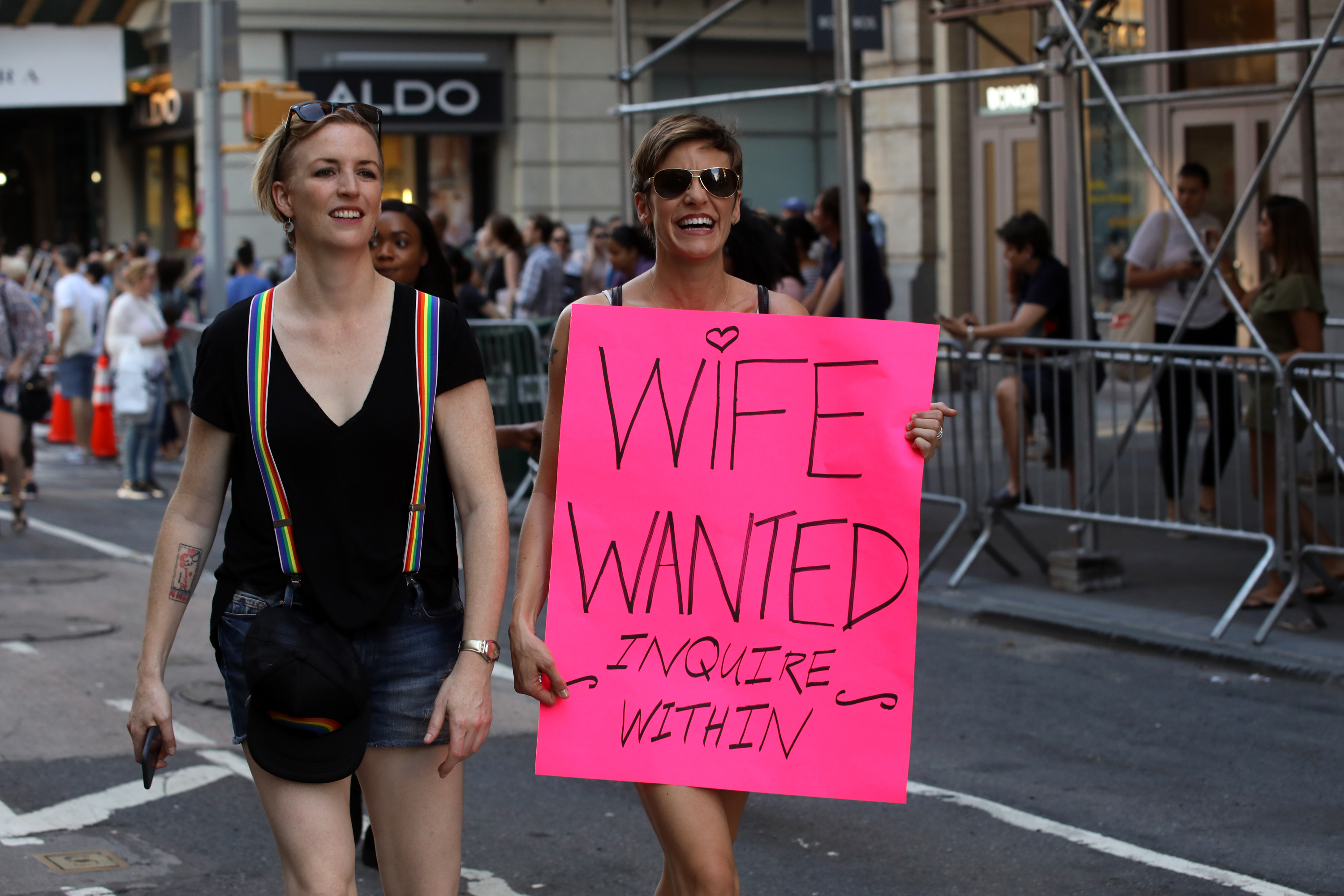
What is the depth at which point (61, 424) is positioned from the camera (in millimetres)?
16781

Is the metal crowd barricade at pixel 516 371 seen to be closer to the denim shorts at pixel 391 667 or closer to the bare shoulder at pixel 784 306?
the bare shoulder at pixel 784 306

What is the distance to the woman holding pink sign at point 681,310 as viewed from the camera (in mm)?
3098

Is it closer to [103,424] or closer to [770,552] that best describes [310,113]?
[770,552]

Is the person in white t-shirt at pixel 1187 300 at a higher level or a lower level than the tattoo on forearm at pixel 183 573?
higher

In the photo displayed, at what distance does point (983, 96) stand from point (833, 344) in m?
15.4

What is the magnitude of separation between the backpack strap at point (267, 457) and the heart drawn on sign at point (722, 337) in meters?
0.83

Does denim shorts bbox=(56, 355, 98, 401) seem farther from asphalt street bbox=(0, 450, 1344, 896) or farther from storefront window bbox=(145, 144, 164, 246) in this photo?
storefront window bbox=(145, 144, 164, 246)

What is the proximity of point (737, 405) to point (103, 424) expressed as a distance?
13.3 m

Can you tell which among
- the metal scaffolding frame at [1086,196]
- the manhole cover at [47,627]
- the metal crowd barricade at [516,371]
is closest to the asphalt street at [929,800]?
the manhole cover at [47,627]

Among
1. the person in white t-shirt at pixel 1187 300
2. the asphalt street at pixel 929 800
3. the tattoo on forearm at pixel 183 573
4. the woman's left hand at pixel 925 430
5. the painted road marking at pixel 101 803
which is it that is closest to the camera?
the tattoo on forearm at pixel 183 573

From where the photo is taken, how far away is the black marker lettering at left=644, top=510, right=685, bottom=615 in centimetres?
316

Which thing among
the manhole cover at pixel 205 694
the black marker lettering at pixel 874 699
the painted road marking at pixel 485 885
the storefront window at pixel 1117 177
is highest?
the storefront window at pixel 1117 177

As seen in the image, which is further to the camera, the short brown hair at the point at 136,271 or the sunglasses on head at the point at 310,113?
the short brown hair at the point at 136,271

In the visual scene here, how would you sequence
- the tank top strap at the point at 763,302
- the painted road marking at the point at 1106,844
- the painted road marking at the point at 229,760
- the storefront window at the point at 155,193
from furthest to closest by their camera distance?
the storefront window at the point at 155,193 < the painted road marking at the point at 229,760 < the painted road marking at the point at 1106,844 < the tank top strap at the point at 763,302
